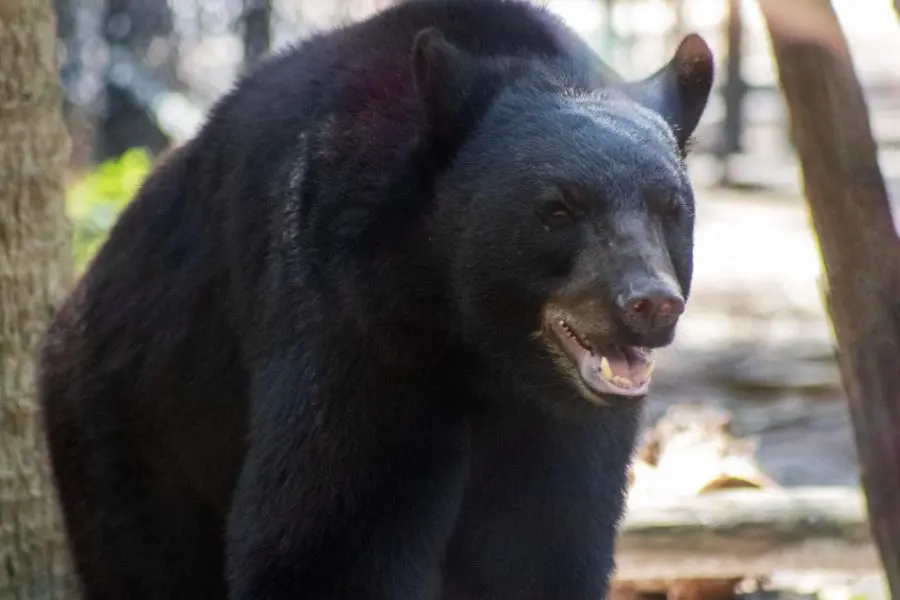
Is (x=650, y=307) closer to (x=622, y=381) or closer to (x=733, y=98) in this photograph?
(x=622, y=381)

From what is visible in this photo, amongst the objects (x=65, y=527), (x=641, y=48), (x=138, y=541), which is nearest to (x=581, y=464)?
(x=138, y=541)

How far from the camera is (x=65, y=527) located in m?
4.86

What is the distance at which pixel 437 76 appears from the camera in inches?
149

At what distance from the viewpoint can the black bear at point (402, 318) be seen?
12.1 feet

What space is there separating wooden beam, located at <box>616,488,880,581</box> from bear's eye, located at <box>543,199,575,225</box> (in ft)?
8.10

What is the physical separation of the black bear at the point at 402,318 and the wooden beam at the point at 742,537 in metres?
1.44

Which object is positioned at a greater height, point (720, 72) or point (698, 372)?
point (720, 72)

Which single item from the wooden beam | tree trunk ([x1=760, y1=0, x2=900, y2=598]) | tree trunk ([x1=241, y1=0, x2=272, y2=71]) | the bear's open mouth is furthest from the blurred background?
the bear's open mouth

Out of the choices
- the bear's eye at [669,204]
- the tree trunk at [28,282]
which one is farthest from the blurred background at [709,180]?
the tree trunk at [28,282]

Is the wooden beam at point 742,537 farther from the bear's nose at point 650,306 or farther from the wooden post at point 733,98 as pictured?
the wooden post at point 733,98

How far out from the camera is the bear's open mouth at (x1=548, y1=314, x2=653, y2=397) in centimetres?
360

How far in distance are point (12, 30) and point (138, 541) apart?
1.91 m

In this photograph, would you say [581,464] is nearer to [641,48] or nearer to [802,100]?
[802,100]

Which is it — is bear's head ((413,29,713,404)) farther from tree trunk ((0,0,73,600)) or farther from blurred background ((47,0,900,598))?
tree trunk ((0,0,73,600))
